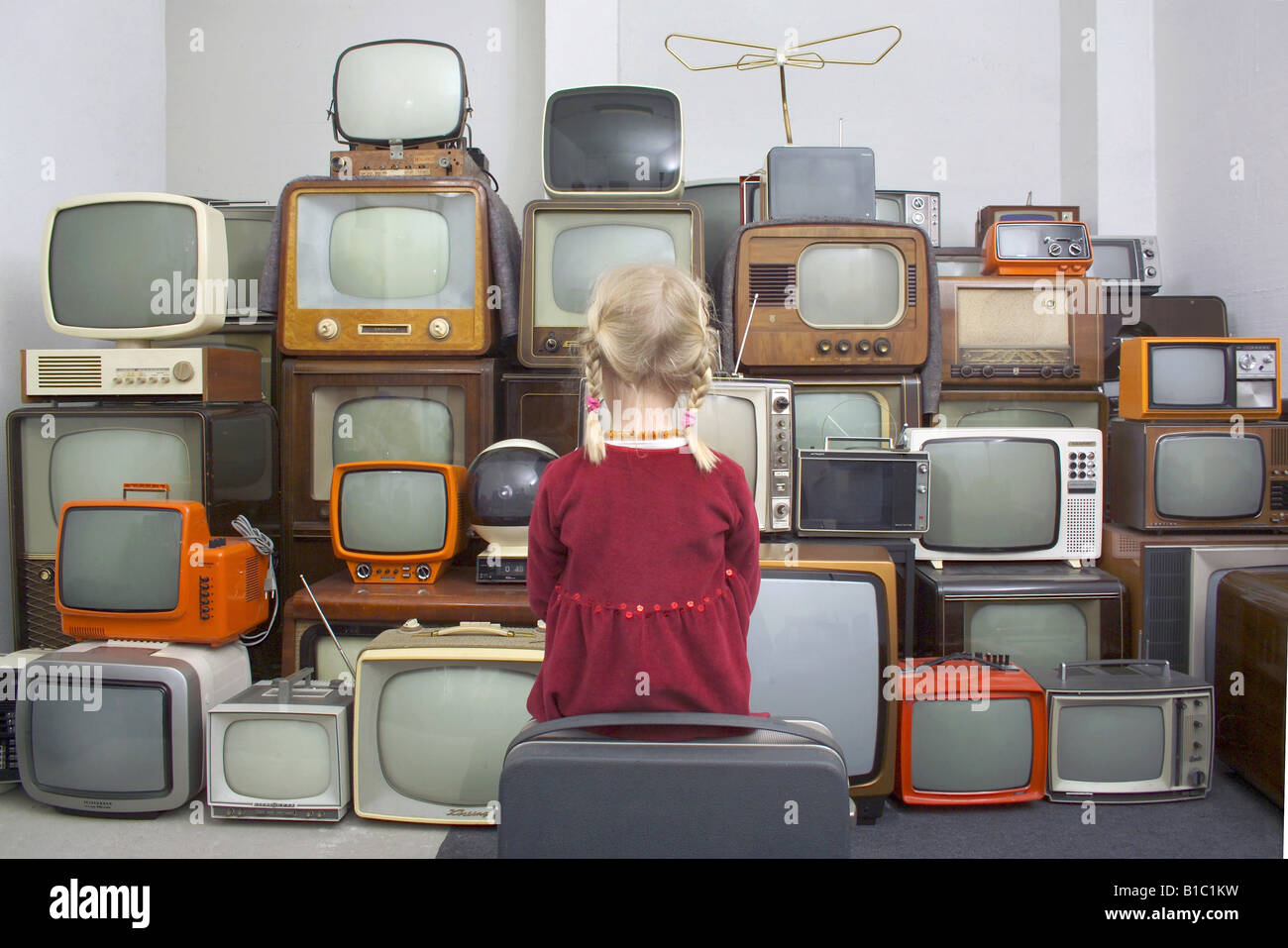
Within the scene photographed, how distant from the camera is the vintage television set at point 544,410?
2834 millimetres

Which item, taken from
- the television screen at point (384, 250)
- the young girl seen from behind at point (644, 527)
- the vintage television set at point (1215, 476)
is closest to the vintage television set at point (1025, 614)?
the vintage television set at point (1215, 476)

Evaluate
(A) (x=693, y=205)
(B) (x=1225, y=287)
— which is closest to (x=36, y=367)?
(A) (x=693, y=205)

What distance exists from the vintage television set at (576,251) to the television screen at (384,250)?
19 cm

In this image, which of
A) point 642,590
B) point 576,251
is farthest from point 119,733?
point 576,251

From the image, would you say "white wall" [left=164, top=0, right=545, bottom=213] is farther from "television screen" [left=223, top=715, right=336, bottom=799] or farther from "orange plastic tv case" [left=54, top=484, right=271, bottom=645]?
"television screen" [left=223, top=715, right=336, bottom=799]

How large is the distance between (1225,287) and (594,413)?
10.0ft

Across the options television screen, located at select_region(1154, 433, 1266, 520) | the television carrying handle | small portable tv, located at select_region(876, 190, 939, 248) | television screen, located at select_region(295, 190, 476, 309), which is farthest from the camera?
small portable tv, located at select_region(876, 190, 939, 248)

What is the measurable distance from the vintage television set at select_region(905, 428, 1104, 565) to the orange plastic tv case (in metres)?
1.88

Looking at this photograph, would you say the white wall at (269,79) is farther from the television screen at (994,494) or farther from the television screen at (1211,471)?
the television screen at (1211,471)

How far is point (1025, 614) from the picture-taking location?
258cm

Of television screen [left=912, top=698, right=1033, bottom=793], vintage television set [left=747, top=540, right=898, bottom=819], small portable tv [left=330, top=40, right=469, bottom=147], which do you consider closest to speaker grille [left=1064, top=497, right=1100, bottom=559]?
television screen [left=912, top=698, right=1033, bottom=793]

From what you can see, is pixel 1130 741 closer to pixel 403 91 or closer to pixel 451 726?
pixel 451 726

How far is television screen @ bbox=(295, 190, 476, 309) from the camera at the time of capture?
279 cm

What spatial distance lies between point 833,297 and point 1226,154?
A: 1.80m
